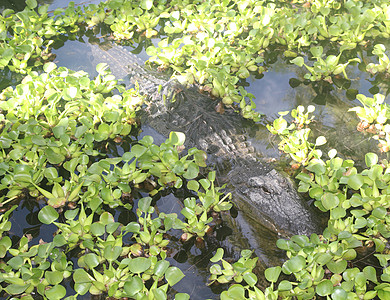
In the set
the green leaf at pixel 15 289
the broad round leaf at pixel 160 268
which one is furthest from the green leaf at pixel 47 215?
the broad round leaf at pixel 160 268

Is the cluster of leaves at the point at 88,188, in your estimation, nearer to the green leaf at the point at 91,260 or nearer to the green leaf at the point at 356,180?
the green leaf at the point at 91,260

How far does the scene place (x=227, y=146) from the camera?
228 centimetres

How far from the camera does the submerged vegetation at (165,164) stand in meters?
1.57

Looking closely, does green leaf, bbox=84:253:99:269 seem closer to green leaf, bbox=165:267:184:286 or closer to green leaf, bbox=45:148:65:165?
green leaf, bbox=165:267:184:286

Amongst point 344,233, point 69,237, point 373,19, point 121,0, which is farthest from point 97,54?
point 344,233

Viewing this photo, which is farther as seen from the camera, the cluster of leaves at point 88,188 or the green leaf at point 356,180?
the green leaf at point 356,180

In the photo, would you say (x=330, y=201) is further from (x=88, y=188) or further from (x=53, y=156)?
(x=53, y=156)

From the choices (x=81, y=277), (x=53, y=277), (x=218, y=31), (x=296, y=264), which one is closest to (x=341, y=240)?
(x=296, y=264)

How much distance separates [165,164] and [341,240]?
2.92 feet

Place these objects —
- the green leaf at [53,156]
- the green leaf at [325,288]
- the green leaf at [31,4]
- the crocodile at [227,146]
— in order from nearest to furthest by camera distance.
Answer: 1. the green leaf at [325,288]
2. the crocodile at [227,146]
3. the green leaf at [53,156]
4. the green leaf at [31,4]

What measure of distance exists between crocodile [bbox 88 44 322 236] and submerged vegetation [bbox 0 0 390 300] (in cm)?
9

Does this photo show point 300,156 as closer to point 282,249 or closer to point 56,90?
point 282,249

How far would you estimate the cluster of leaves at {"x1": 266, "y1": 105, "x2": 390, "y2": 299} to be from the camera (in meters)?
1.49

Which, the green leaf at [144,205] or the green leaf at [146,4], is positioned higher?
the green leaf at [146,4]
